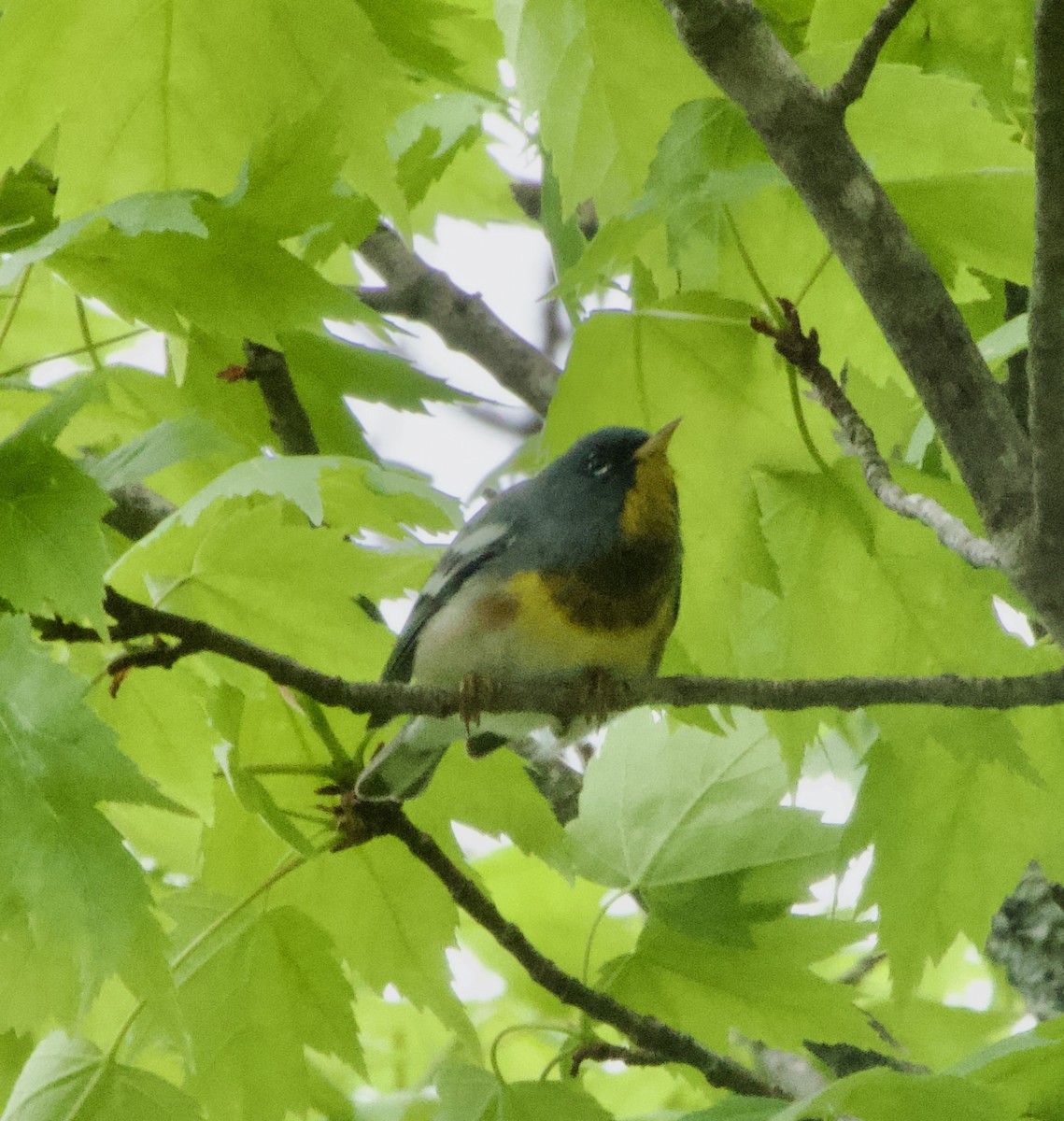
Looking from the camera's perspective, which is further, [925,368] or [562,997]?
[562,997]

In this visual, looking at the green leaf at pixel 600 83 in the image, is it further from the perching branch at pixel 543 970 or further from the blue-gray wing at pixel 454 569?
the perching branch at pixel 543 970

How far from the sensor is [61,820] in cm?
95

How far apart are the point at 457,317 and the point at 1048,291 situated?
5.15 feet

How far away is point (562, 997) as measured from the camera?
4.89 feet

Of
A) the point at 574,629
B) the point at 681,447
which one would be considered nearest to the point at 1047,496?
the point at 681,447

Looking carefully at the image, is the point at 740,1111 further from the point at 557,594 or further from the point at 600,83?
the point at 600,83

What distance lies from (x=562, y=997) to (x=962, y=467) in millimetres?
785

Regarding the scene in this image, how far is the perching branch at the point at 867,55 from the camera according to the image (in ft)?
3.17

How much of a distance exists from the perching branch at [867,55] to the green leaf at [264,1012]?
97 cm

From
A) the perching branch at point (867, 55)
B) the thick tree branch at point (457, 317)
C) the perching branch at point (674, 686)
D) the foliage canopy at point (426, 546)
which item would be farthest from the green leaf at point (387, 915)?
the thick tree branch at point (457, 317)

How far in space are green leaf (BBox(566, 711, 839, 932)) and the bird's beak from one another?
384 mm

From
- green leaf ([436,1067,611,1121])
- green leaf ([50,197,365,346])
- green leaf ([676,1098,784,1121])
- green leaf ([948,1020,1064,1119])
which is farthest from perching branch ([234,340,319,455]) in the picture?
green leaf ([948,1020,1064,1119])

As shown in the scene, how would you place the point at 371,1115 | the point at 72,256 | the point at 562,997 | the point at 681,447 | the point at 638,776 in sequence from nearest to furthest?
the point at 72,256 < the point at 681,447 < the point at 562,997 < the point at 638,776 < the point at 371,1115

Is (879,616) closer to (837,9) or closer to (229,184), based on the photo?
(837,9)
